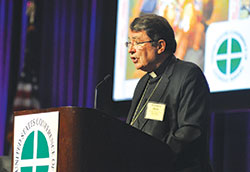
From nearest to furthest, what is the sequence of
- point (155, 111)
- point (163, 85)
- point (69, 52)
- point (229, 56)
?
point (155, 111) → point (163, 85) → point (229, 56) → point (69, 52)

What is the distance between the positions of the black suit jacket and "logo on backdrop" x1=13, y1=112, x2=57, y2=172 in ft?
1.75

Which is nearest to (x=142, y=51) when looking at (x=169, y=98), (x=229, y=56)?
(x=169, y=98)

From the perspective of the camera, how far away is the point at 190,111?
2.64m

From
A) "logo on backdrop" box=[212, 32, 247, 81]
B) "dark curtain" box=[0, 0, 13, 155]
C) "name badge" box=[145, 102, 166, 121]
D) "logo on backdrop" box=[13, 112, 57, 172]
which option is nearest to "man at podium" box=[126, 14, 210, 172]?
"name badge" box=[145, 102, 166, 121]

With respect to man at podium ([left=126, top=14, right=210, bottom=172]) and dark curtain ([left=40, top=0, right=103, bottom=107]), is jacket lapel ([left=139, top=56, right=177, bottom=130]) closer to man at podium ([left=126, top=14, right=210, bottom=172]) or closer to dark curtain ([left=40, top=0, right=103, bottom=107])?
man at podium ([left=126, top=14, right=210, bottom=172])

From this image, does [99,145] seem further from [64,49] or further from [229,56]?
[64,49]

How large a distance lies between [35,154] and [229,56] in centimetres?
195

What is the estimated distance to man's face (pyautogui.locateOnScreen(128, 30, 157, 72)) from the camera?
9.68ft

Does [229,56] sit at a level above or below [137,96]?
above

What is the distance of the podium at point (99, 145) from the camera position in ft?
7.66

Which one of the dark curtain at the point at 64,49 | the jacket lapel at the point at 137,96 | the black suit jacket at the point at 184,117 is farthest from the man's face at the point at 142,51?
the dark curtain at the point at 64,49

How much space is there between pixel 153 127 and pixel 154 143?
0.32 metres

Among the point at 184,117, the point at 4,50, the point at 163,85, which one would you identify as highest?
the point at 4,50

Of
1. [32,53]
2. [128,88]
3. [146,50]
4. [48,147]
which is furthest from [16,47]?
[48,147]
